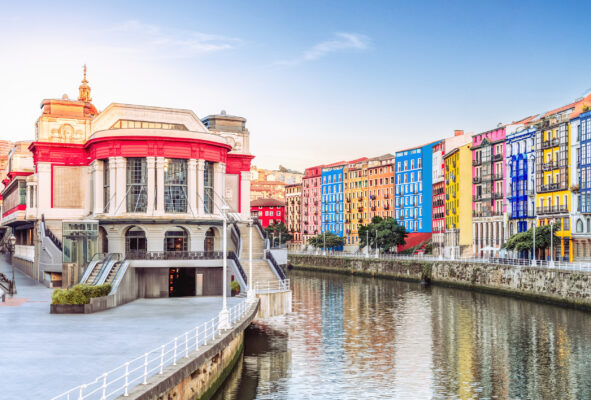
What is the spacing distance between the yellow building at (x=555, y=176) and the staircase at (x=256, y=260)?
132ft

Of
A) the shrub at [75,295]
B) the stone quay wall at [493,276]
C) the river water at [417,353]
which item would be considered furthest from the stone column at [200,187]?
the stone quay wall at [493,276]

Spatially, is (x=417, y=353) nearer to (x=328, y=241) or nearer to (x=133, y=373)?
(x=133, y=373)

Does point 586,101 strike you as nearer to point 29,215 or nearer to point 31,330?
point 29,215

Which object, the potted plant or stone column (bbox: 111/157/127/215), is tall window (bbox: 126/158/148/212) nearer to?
stone column (bbox: 111/157/127/215)

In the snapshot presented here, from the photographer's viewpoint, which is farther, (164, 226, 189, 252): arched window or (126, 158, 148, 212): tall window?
(164, 226, 189, 252): arched window

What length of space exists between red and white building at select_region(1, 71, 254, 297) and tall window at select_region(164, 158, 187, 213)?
0.27 ft

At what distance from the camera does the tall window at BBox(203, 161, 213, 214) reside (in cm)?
6512

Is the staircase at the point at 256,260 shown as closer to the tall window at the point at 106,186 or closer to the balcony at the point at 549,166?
the tall window at the point at 106,186

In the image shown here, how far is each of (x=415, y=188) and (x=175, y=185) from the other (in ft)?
326

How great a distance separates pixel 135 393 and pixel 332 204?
167 metres

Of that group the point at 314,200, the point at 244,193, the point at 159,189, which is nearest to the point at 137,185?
the point at 159,189

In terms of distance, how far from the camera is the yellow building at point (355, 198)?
17512cm

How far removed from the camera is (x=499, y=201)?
115 metres

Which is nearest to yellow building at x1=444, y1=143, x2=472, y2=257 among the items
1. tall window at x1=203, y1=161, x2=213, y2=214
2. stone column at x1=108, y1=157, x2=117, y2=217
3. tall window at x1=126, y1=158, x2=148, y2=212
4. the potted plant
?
tall window at x1=203, y1=161, x2=213, y2=214
